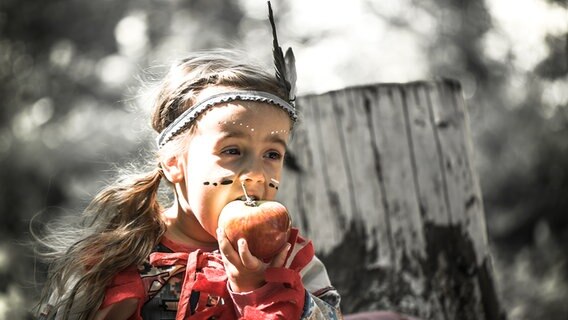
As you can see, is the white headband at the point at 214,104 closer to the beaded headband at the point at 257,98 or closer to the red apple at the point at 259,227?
the beaded headband at the point at 257,98

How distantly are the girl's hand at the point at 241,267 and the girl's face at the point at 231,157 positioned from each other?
0.65ft

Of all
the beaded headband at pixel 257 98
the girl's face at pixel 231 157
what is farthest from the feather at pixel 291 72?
the girl's face at pixel 231 157

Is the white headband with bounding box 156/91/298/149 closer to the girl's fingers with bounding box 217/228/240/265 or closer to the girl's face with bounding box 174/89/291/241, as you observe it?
the girl's face with bounding box 174/89/291/241

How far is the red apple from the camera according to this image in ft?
7.10

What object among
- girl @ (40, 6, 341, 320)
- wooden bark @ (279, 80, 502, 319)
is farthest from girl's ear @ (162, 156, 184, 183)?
wooden bark @ (279, 80, 502, 319)

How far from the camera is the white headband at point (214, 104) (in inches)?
96.0

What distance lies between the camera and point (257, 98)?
→ 2.46m

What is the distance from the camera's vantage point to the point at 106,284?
234 centimetres

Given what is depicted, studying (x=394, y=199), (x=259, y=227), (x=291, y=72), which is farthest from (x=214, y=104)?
(x=394, y=199)

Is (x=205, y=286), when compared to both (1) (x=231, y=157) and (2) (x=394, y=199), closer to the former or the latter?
(1) (x=231, y=157)

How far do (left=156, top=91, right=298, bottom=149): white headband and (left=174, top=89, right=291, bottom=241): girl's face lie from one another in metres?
0.02

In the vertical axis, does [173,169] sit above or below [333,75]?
below

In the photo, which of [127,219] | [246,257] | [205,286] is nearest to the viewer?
[246,257]

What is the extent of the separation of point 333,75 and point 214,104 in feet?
19.1
